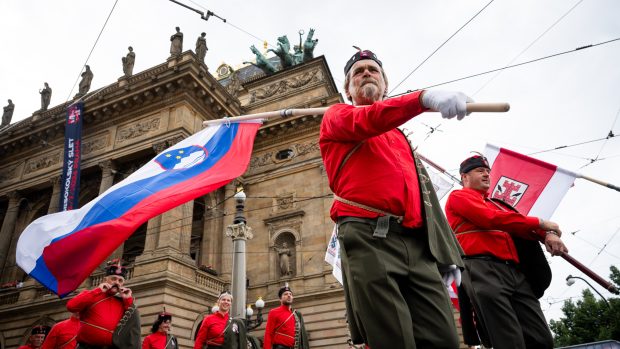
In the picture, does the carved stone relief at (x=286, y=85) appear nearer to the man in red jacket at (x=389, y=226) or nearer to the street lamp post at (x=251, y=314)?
the street lamp post at (x=251, y=314)

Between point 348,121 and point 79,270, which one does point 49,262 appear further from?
point 348,121

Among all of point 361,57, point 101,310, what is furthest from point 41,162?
point 361,57

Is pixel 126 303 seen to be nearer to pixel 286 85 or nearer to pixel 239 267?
pixel 239 267

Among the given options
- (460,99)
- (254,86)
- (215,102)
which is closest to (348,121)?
(460,99)

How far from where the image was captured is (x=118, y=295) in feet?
17.3

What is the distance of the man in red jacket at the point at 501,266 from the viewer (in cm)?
313

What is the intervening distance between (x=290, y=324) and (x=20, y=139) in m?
22.5

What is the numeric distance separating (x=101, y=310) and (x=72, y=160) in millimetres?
17391

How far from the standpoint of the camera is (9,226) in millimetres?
21766

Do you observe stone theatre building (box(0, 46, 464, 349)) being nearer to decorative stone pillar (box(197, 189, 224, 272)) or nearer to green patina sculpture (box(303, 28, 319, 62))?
decorative stone pillar (box(197, 189, 224, 272))

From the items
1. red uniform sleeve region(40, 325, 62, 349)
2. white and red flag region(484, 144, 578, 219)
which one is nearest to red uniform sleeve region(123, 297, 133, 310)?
red uniform sleeve region(40, 325, 62, 349)

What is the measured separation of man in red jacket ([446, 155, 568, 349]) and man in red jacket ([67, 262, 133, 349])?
426 cm

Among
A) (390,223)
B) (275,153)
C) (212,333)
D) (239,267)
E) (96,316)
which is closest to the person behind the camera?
(390,223)

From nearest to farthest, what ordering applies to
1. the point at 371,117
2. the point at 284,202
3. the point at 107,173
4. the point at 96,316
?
1. the point at 371,117
2. the point at 96,316
3. the point at 107,173
4. the point at 284,202
